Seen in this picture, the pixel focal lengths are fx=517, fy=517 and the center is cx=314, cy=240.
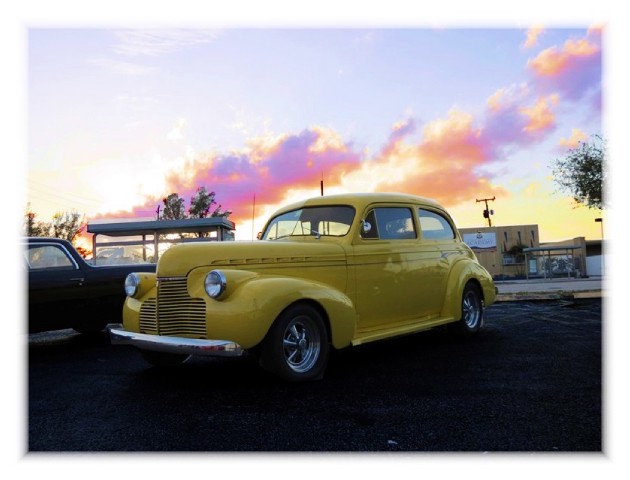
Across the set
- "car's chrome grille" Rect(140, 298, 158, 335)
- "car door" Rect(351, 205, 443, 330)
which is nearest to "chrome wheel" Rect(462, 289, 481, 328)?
"car door" Rect(351, 205, 443, 330)

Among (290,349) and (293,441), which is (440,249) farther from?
(293,441)

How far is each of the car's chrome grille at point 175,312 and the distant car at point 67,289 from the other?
262 centimetres

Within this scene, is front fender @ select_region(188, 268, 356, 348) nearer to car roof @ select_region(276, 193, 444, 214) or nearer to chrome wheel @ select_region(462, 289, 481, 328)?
car roof @ select_region(276, 193, 444, 214)

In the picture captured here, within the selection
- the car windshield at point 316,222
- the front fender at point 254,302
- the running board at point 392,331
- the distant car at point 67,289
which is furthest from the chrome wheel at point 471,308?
the distant car at point 67,289

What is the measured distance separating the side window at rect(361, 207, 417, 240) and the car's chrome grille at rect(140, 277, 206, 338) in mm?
2034

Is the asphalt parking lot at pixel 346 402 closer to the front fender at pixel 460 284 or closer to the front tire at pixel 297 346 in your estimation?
the front tire at pixel 297 346

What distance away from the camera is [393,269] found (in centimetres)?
586

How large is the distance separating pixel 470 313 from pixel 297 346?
3.37m

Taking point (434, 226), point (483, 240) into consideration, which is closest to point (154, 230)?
point (434, 226)

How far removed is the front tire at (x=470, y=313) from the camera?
22.4ft

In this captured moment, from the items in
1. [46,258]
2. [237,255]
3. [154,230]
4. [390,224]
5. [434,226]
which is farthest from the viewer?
[154,230]

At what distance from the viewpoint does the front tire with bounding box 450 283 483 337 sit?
682 centimetres

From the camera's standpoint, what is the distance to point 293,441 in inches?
120

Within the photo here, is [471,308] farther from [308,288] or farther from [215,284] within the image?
[215,284]
